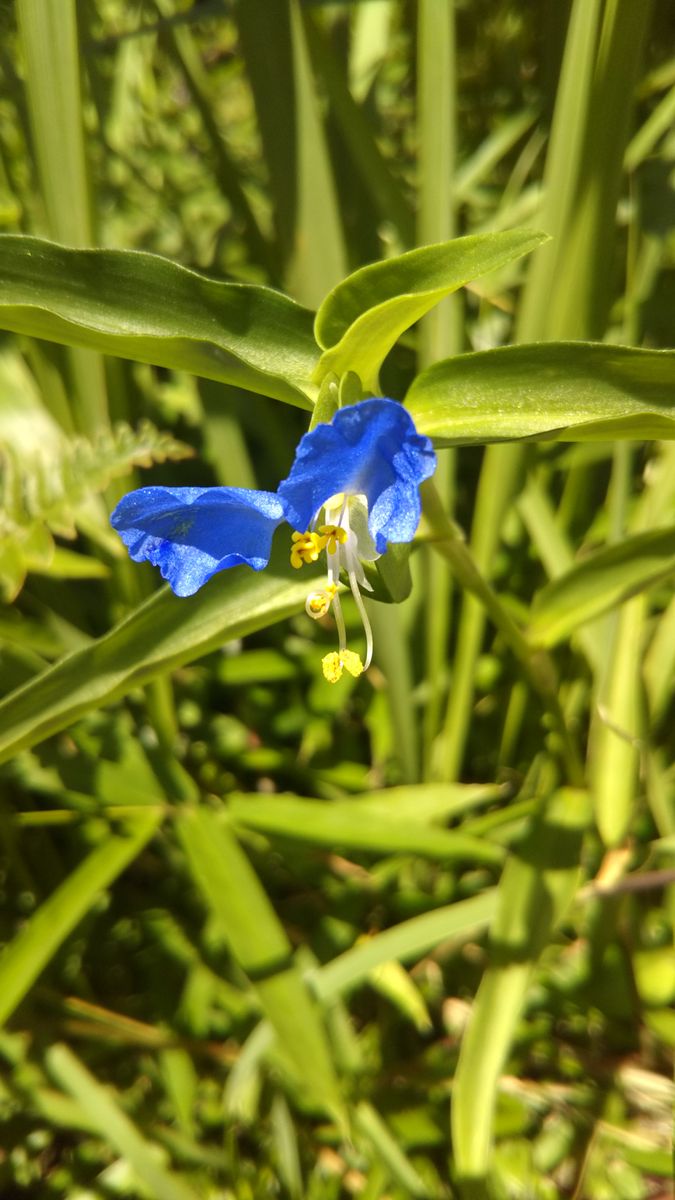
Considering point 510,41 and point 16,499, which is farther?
point 510,41

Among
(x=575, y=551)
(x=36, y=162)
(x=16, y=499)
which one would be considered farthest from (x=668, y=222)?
(x=16, y=499)

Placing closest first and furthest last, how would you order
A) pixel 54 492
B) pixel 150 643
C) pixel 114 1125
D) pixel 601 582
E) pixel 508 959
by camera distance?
pixel 150 643 < pixel 601 582 < pixel 54 492 < pixel 508 959 < pixel 114 1125

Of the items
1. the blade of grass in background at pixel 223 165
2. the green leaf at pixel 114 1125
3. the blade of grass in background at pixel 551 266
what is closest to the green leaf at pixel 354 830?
the blade of grass in background at pixel 551 266

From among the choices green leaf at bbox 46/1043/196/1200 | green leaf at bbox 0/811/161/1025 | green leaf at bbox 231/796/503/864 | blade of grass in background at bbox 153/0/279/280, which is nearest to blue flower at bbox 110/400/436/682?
green leaf at bbox 231/796/503/864

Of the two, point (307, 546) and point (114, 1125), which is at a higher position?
point (307, 546)

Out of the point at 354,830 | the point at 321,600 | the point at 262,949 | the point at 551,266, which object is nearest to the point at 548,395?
the point at 321,600

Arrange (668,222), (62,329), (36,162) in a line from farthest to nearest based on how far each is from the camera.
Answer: (668,222) < (36,162) < (62,329)

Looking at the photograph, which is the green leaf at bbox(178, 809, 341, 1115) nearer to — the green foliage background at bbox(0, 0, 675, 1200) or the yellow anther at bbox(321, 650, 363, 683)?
the green foliage background at bbox(0, 0, 675, 1200)

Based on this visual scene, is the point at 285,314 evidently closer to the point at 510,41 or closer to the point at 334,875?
the point at 334,875

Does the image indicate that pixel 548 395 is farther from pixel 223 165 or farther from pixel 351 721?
pixel 351 721
